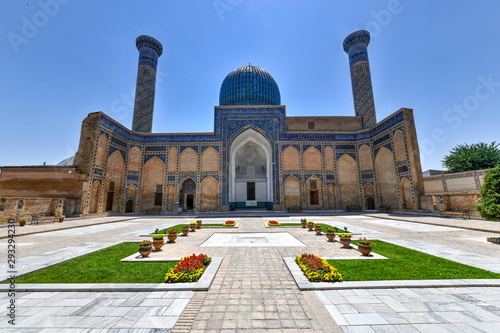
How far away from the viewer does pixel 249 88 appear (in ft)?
87.5

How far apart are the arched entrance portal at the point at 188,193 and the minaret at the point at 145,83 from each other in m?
8.47

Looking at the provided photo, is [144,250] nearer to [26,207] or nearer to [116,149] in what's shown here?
[26,207]

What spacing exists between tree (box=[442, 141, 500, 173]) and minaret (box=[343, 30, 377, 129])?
10497 mm

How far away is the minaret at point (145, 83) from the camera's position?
A: 81.3 ft

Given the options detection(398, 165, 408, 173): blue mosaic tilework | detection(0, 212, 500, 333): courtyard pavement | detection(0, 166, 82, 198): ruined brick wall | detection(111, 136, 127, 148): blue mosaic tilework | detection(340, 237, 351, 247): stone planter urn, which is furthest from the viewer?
detection(111, 136, 127, 148): blue mosaic tilework

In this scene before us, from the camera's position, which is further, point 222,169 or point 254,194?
point 254,194

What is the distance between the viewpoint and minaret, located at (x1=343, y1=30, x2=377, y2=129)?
24.8 meters

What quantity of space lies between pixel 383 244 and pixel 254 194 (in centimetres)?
1907

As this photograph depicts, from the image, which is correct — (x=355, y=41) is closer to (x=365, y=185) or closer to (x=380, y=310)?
(x=365, y=185)

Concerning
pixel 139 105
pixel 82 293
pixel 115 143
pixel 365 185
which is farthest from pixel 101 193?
pixel 365 185

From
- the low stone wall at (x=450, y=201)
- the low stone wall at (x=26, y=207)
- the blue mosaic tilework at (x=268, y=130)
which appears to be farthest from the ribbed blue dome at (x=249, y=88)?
the low stone wall at (x=26, y=207)

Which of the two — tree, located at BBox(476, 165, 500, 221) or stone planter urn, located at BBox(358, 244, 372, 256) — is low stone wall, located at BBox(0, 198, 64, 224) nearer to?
stone planter urn, located at BBox(358, 244, 372, 256)

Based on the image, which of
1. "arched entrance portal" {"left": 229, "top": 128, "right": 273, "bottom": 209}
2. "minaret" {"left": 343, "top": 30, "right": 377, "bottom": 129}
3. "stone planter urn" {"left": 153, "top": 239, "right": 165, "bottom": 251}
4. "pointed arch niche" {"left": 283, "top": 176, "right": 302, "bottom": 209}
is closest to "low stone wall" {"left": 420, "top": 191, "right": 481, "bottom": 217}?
"pointed arch niche" {"left": 283, "top": 176, "right": 302, "bottom": 209}

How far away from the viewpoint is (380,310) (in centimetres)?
272
